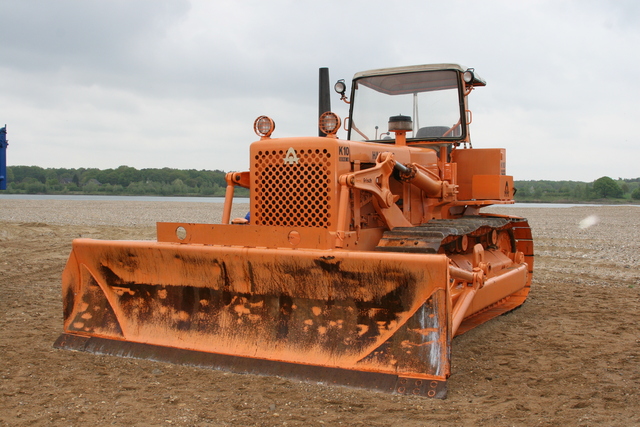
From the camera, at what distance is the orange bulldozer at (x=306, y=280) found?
5270mm

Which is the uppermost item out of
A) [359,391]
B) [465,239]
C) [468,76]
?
[468,76]

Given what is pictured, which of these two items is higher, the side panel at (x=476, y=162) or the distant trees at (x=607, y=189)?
the side panel at (x=476, y=162)

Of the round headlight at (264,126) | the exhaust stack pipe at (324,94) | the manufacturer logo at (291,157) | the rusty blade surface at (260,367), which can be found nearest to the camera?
the rusty blade surface at (260,367)

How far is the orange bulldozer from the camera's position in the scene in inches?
207

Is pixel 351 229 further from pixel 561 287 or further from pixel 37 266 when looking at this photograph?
pixel 37 266

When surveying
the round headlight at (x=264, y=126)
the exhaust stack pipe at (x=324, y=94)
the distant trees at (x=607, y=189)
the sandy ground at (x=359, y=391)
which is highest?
the exhaust stack pipe at (x=324, y=94)

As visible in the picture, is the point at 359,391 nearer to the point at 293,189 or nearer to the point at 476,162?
the point at 293,189

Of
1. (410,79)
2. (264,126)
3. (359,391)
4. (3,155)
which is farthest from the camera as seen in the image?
(3,155)

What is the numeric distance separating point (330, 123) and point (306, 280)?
1.65 metres

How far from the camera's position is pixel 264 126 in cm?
670

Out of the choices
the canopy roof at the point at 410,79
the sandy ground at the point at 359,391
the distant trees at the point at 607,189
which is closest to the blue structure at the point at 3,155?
the sandy ground at the point at 359,391

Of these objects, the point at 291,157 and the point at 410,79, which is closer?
the point at 291,157

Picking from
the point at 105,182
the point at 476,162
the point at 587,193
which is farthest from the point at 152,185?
the point at 476,162

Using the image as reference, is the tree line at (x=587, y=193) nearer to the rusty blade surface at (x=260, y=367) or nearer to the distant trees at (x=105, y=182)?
the distant trees at (x=105, y=182)
